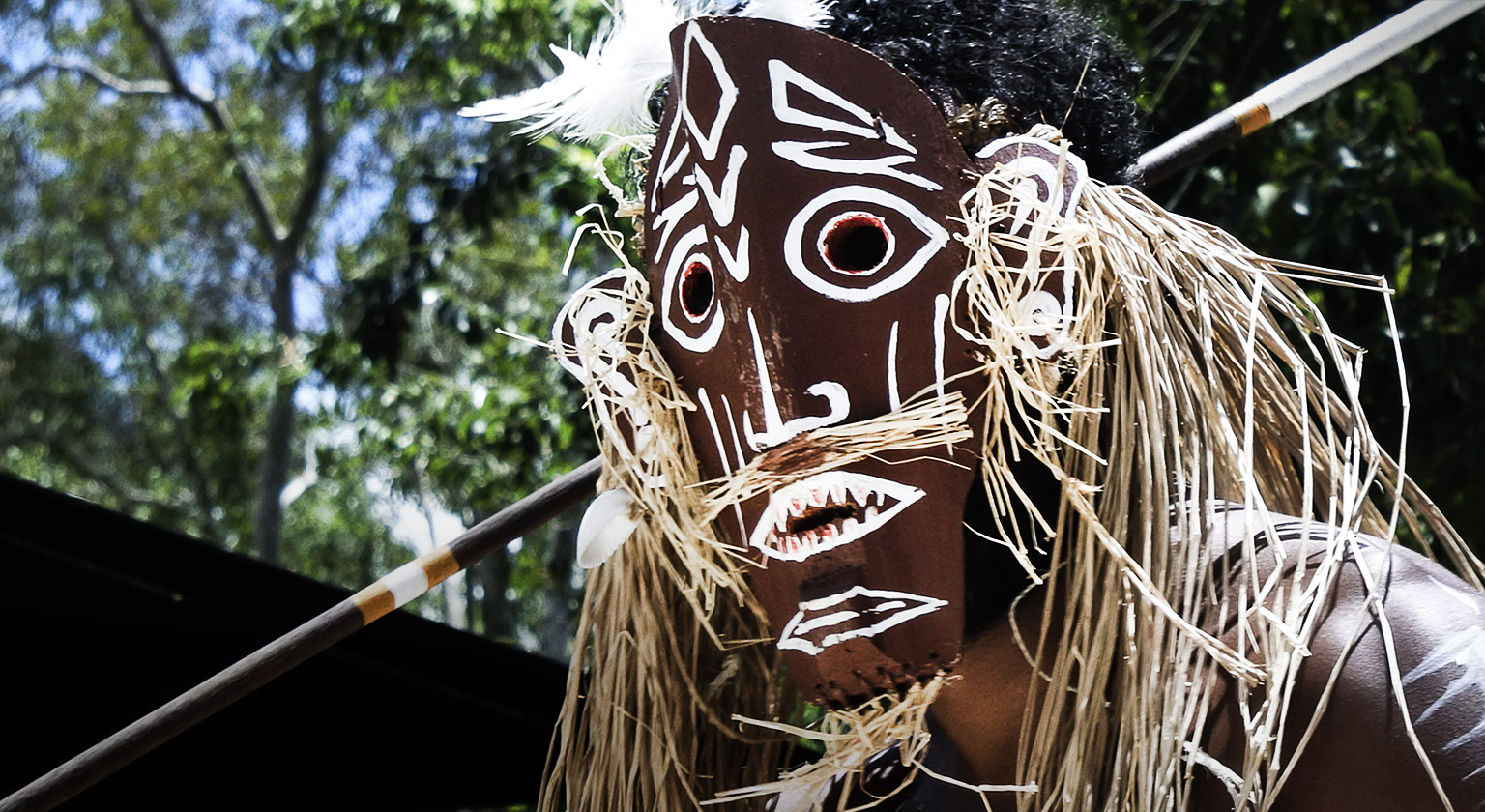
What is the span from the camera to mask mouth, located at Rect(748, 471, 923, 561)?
1244mm

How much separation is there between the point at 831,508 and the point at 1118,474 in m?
0.26

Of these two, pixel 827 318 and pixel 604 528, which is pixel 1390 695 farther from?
pixel 604 528

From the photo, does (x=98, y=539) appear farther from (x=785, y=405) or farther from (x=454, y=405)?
(x=454, y=405)

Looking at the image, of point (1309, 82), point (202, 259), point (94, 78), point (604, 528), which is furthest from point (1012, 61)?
point (202, 259)

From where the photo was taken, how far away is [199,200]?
13.0m

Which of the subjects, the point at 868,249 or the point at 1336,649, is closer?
the point at 1336,649

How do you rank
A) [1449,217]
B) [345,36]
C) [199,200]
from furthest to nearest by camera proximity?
[199,200] → [345,36] → [1449,217]

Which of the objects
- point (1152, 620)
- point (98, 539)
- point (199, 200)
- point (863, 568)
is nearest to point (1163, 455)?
point (1152, 620)

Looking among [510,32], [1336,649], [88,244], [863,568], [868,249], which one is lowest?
[1336,649]

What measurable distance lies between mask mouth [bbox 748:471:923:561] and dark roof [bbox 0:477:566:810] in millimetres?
1534

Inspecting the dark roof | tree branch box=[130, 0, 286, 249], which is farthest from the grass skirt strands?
tree branch box=[130, 0, 286, 249]

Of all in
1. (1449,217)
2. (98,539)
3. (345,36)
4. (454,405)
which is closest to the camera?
(98,539)

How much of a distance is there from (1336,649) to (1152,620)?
147 millimetres

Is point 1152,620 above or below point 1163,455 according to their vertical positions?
below
